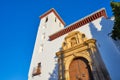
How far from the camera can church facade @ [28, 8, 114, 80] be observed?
8078mm

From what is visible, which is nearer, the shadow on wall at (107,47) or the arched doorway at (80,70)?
the shadow on wall at (107,47)

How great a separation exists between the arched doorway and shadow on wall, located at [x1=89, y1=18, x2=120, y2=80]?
1255 mm

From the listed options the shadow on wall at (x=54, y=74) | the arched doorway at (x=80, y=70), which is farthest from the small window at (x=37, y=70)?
the arched doorway at (x=80, y=70)

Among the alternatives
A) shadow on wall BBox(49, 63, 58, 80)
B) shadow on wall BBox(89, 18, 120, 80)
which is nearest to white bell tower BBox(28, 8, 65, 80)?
shadow on wall BBox(49, 63, 58, 80)

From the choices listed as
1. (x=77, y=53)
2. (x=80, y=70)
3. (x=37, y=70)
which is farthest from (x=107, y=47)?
(x=37, y=70)

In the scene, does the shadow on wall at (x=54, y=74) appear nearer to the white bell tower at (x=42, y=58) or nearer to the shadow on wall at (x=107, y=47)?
the white bell tower at (x=42, y=58)

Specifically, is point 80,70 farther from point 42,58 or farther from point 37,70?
point 42,58

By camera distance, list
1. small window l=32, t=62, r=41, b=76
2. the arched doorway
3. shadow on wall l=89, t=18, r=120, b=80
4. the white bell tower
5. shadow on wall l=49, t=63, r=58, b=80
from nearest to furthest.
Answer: shadow on wall l=89, t=18, r=120, b=80 < the arched doorway < shadow on wall l=49, t=63, r=58, b=80 < the white bell tower < small window l=32, t=62, r=41, b=76

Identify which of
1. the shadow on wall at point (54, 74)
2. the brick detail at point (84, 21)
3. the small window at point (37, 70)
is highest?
the brick detail at point (84, 21)

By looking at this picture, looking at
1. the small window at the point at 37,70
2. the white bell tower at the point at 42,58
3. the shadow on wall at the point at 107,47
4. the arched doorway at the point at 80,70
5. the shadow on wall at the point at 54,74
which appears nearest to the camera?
the shadow on wall at the point at 107,47

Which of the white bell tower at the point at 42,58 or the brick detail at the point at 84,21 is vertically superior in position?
the brick detail at the point at 84,21

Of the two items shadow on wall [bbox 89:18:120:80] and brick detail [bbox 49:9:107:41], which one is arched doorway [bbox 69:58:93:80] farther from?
brick detail [bbox 49:9:107:41]

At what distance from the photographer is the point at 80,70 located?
8.52 m

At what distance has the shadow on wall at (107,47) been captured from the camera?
7371mm
